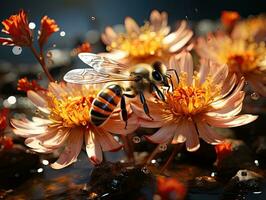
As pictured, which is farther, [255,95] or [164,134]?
[255,95]

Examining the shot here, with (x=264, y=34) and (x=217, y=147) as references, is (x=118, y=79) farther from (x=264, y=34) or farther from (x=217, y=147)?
(x=264, y=34)

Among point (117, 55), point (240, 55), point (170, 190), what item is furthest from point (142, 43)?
point (170, 190)

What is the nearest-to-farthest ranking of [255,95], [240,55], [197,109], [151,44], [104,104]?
[104,104], [197,109], [255,95], [240,55], [151,44]

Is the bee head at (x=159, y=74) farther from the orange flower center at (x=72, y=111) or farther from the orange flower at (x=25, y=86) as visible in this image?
the orange flower at (x=25, y=86)

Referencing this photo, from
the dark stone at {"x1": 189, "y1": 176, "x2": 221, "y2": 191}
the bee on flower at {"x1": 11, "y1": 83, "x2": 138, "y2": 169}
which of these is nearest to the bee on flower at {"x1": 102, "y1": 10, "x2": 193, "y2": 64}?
the bee on flower at {"x1": 11, "y1": 83, "x2": 138, "y2": 169}

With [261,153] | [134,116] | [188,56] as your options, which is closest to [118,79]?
[134,116]

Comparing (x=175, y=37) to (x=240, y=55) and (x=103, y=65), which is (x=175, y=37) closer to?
(x=240, y=55)

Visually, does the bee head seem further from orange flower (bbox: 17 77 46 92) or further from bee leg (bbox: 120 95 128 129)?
orange flower (bbox: 17 77 46 92)
